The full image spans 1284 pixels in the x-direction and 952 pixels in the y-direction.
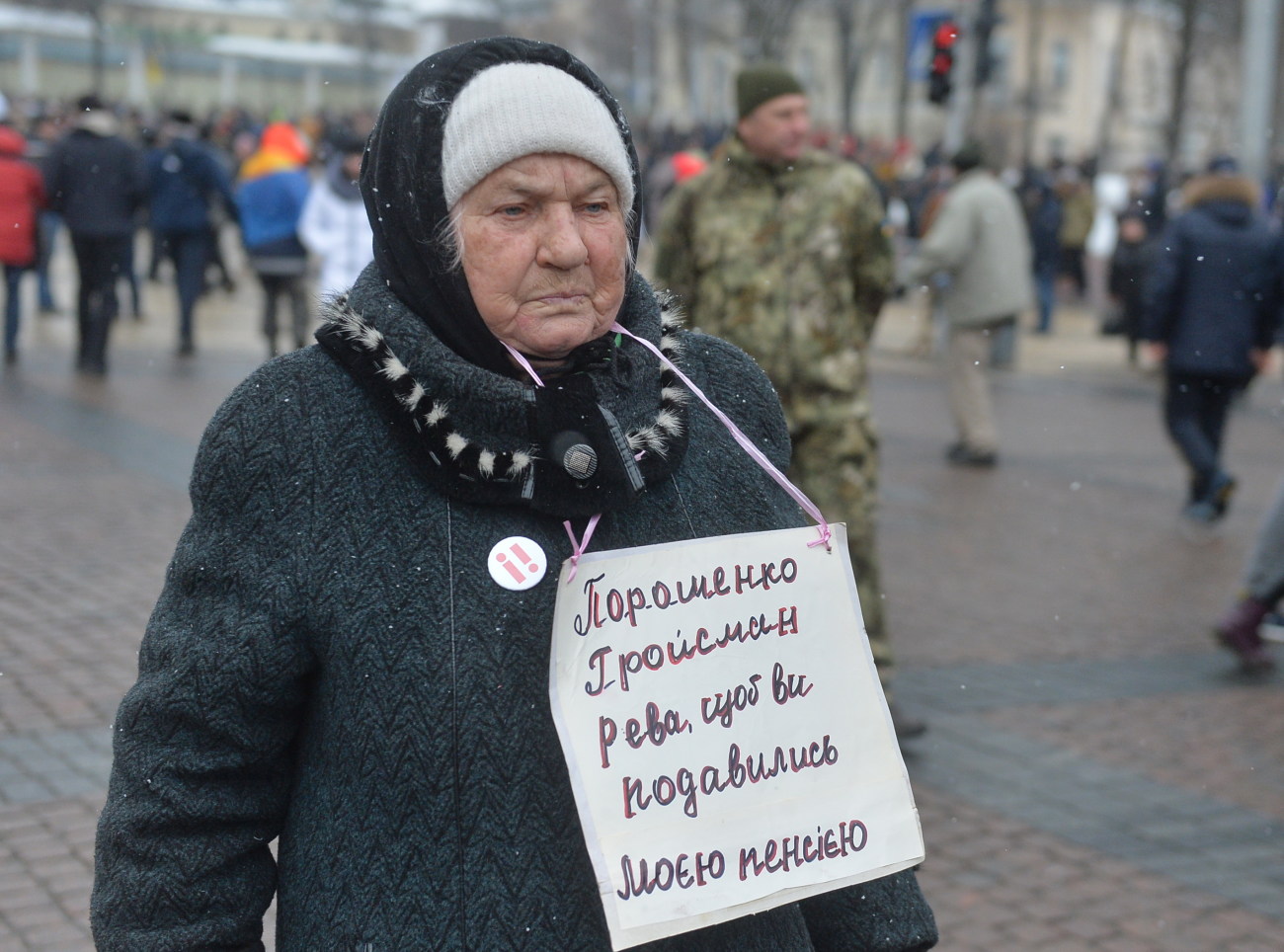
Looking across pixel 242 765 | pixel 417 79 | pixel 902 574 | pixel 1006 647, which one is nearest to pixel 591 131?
pixel 417 79

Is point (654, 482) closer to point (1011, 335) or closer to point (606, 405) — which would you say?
point (606, 405)

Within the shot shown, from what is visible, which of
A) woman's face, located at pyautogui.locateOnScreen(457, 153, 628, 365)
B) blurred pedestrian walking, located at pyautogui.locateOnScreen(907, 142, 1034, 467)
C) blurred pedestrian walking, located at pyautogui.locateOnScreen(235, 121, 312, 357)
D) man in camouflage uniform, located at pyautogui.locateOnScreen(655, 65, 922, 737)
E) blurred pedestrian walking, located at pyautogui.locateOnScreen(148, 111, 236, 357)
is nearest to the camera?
woman's face, located at pyautogui.locateOnScreen(457, 153, 628, 365)

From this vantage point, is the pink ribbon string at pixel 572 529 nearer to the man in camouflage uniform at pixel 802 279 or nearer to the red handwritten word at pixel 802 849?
the red handwritten word at pixel 802 849

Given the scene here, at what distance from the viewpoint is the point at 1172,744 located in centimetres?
541

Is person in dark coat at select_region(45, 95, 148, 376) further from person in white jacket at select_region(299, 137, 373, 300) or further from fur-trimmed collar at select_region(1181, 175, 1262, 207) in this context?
fur-trimmed collar at select_region(1181, 175, 1262, 207)

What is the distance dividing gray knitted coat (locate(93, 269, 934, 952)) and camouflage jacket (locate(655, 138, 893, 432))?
321 cm

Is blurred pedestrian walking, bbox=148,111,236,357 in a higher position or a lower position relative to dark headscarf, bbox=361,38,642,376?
lower

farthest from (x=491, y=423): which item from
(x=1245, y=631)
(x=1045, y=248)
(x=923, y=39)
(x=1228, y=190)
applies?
(x=1045, y=248)

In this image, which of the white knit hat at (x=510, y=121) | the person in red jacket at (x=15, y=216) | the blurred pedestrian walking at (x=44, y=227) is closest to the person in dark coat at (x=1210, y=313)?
the white knit hat at (x=510, y=121)

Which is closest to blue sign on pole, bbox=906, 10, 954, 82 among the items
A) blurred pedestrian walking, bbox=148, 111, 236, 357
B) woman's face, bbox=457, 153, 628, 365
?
blurred pedestrian walking, bbox=148, 111, 236, 357

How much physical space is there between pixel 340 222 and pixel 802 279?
5.77m

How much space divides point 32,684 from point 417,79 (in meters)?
4.15

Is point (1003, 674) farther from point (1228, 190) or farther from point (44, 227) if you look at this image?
point (44, 227)

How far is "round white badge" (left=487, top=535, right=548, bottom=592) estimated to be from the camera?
1.74 meters
